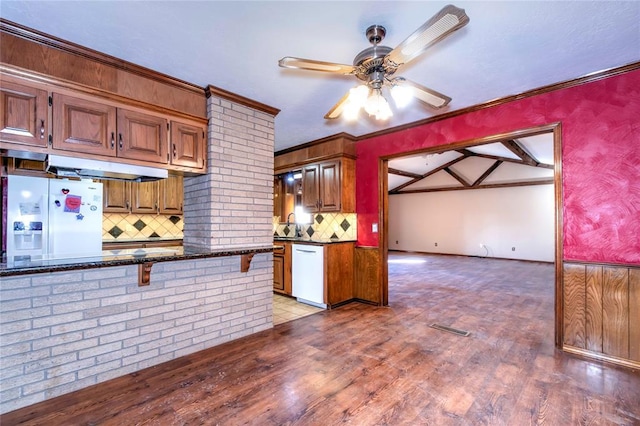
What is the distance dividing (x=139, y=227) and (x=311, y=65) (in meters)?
4.40

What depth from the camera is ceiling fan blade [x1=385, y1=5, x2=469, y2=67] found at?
4.44 ft

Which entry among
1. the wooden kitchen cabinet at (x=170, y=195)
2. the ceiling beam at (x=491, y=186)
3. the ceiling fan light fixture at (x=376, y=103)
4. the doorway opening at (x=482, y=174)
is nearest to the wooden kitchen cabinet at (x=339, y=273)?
the doorway opening at (x=482, y=174)

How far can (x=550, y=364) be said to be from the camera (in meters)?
2.51

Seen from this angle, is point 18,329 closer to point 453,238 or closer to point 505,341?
point 505,341

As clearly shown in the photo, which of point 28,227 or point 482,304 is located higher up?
point 28,227

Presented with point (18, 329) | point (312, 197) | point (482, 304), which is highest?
point (312, 197)

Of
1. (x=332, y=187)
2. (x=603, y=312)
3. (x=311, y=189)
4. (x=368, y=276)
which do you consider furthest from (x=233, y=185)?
(x=603, y=312)

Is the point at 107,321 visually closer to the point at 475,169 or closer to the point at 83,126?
the point at 83,126

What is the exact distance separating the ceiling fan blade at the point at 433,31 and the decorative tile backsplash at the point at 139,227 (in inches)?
186

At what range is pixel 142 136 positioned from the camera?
8.44ft

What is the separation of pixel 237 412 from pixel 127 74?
109 inches

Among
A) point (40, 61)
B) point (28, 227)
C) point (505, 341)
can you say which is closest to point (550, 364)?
point (505, 341)

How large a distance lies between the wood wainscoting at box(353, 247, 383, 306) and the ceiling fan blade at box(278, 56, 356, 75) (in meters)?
2.86

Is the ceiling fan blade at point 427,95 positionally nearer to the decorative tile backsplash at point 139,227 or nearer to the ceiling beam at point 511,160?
the decorative tile backsplash at point 139,227
